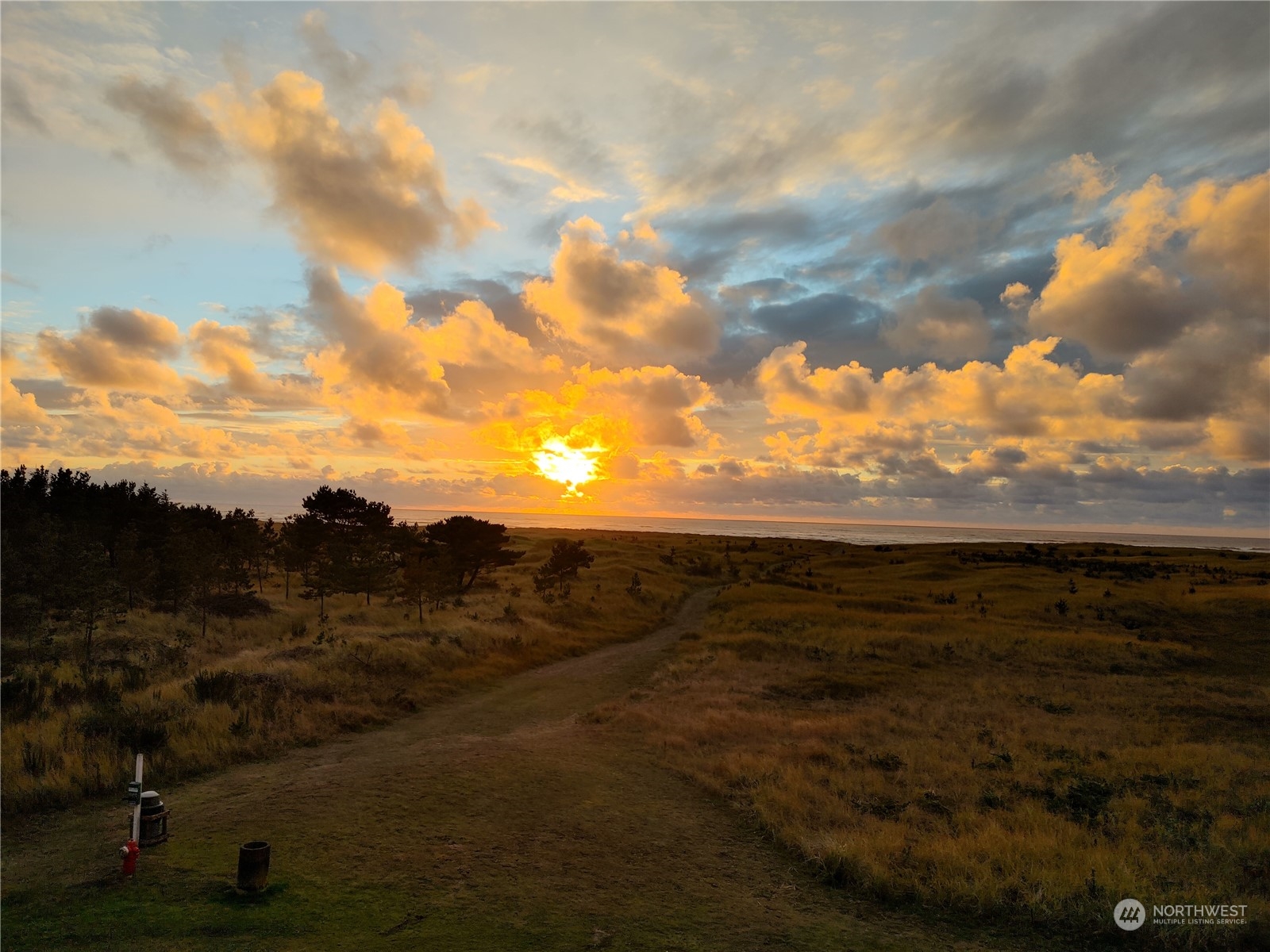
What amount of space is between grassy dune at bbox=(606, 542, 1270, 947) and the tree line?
20331 mm

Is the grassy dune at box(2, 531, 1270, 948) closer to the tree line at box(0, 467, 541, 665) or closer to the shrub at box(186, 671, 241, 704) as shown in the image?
the shrub at box(186, 671, 241, 704)

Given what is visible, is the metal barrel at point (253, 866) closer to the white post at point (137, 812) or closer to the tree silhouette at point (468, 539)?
the white post at point (137, 812)

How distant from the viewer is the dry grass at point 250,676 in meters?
13.6

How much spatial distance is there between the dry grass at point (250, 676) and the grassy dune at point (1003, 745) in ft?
26.3

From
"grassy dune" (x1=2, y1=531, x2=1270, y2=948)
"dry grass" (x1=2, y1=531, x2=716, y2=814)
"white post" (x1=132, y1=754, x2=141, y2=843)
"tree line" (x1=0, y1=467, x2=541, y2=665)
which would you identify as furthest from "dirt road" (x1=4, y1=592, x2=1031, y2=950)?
"tree line" (x1=0, y1=467, x2=541, y2=665)

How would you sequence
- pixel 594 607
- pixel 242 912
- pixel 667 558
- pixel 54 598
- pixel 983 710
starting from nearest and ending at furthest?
pixel 242 912 < pixel 983 710 < pixel 54 598 < pixel 594 607 < pixel 667 558

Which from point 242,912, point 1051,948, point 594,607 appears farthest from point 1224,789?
point 594,607

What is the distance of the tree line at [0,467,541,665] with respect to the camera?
1092 inches

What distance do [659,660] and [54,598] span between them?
94.3 ft

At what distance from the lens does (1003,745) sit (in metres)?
18.1

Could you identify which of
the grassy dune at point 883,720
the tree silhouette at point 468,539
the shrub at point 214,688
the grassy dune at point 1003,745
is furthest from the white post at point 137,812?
the tree silhouette at point 468,539

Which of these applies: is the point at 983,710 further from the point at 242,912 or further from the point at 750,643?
the point at 242,912

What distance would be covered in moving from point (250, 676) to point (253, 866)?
13.5 meters

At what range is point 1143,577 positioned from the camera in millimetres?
63500
